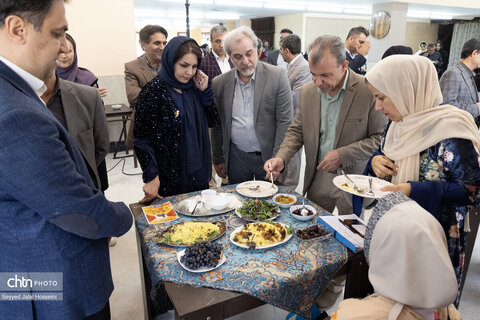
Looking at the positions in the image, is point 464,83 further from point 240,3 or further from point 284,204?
point 240,3

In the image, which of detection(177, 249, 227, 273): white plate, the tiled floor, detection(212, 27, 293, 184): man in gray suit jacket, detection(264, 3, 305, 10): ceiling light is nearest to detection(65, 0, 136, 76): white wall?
the tiled floor

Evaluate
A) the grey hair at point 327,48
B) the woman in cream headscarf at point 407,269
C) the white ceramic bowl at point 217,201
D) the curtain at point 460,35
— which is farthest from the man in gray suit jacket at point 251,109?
the curtain at point 460,35

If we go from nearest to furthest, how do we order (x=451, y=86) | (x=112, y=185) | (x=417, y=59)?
1. (x=417, y=59)
2. (x=451, y=86)
3. (x=112, y=185)

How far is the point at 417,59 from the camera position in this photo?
130cm

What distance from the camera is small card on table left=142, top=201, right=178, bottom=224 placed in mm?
1493

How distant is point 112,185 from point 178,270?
3.12 meters

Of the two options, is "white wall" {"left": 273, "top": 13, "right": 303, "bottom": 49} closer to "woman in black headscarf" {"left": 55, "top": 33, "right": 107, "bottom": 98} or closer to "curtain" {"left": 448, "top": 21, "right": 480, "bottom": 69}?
"curtain" {"left": 448, "top": 21, "right": 480, "bottom": 69}

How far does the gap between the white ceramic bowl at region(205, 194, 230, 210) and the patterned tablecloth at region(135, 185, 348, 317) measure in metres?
0.24

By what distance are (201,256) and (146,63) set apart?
113 inches

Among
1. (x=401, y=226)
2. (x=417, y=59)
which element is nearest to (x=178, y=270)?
(x=401, y=226)

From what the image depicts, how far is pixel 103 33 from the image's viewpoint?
15.2ft

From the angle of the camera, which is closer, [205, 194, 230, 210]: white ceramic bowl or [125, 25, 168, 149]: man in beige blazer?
[205, 194, 230, 210]: white ceramic bowl

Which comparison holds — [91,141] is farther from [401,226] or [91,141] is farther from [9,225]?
[401,226]

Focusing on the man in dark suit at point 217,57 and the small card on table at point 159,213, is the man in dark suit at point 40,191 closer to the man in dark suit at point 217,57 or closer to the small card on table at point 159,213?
the small card on table at point 159,213
